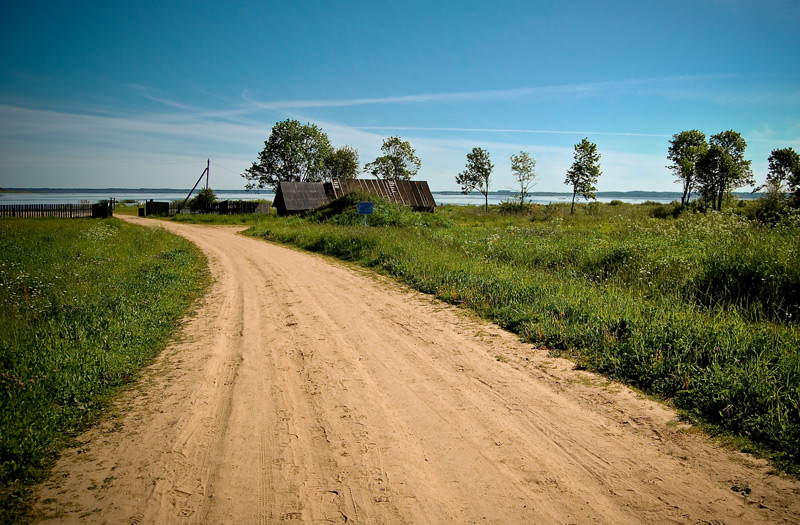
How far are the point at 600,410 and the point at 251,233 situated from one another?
25.2 m

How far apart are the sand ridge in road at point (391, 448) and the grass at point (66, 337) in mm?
293

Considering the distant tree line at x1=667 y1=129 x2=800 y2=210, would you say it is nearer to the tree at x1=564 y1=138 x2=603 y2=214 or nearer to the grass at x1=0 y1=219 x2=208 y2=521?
the tree at x1=564 y1=138 x2=603 y2=214

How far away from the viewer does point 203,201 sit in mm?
46406

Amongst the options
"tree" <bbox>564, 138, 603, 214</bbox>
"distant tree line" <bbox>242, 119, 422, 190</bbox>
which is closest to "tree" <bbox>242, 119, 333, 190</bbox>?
"distant tree line" <bbox>242, 119, 422, 190</bbox>

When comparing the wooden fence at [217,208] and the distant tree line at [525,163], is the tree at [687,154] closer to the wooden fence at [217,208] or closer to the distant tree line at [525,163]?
the distant tree line at [525,163]

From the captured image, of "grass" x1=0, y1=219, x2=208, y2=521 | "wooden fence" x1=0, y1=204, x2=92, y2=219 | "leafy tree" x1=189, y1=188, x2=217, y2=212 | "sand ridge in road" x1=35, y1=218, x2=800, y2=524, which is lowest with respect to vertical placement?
"sand ridge in road" x1=35, y1=218, x2=800, y2=524

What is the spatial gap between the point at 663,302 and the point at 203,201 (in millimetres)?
47133

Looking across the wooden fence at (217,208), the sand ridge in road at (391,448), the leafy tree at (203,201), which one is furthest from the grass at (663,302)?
the leafy tree at (203,201)

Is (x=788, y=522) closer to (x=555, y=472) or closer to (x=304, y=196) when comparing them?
(x=555, y=472)

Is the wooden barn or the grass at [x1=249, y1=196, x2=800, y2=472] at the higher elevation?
the wooden barn

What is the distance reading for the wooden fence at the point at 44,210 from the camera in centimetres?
3594

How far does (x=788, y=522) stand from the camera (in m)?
3.06

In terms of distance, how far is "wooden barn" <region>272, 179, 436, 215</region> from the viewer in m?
38.9

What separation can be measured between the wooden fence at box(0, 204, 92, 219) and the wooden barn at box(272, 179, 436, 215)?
17.0 metres
